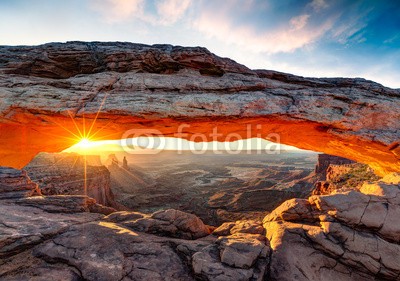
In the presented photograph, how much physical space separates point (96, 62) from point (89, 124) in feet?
14.6

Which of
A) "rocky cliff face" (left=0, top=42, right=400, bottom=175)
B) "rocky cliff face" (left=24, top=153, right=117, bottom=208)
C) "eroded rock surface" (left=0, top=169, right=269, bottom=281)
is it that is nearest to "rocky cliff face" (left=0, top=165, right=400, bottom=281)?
"eroded rock surface" (left=0, top=169, right=269, bottom=281)

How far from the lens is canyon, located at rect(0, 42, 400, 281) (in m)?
6.33

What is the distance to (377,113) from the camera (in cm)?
1207

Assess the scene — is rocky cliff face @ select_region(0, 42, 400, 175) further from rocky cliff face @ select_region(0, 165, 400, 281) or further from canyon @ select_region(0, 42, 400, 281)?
rocky cliff face @ select_region(0, 165, 400, 281)

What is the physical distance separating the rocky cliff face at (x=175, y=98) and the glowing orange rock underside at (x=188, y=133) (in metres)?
0.09

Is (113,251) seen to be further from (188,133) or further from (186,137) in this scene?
(186,137)

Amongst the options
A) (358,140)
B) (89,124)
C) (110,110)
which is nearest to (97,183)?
(89,124)

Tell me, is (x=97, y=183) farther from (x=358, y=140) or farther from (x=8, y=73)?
(x=358, y=140)

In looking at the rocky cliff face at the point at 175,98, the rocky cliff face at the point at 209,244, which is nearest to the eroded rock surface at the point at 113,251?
the rocky cliff face at the point at 209,244

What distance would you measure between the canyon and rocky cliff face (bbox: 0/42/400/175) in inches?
2.8

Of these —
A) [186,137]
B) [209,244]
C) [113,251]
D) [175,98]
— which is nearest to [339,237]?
[209,244]

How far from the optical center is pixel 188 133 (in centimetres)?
1477

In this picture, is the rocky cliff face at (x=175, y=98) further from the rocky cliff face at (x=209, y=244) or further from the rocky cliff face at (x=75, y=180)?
the rocky cliff face at (x=75, y=180)

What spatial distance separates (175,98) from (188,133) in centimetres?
349
